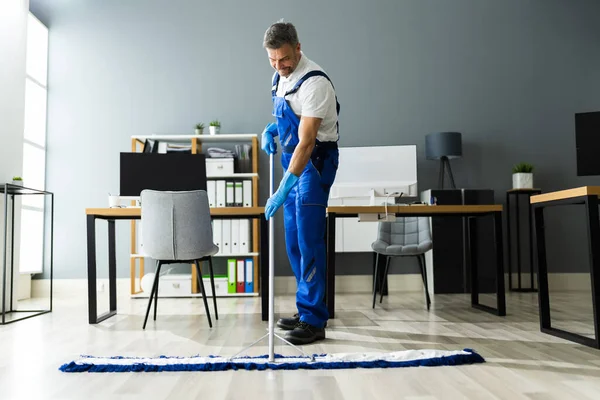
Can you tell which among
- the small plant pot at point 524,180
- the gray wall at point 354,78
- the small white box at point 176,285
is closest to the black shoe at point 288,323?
the small white box at point 176,285

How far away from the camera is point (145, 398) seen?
182 cm

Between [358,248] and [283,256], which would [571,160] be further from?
[283,256]

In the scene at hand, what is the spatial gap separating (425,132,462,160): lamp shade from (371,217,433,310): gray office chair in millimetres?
954

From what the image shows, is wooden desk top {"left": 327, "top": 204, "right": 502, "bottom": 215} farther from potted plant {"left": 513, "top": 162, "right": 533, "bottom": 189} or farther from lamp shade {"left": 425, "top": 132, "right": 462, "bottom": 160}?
potted plant {"left": 513, "top": 162, "right": 533, "bottom": 189}

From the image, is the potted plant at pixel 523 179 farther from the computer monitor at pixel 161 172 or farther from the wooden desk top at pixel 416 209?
the computer monitor at pixel 161 172

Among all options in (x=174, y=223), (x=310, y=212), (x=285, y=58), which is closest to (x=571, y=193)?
(x=310, y=212)

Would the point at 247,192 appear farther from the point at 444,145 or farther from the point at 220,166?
the point at 444,145

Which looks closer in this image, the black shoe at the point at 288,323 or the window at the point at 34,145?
the black shoe at the point at 288,323

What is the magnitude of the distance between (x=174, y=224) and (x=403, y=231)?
1.97m

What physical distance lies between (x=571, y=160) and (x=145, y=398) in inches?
201

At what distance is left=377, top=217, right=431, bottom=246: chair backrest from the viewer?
4.44 m

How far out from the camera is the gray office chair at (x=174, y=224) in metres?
3.29

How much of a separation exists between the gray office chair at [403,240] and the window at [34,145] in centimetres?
322

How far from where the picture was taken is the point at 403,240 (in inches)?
177
